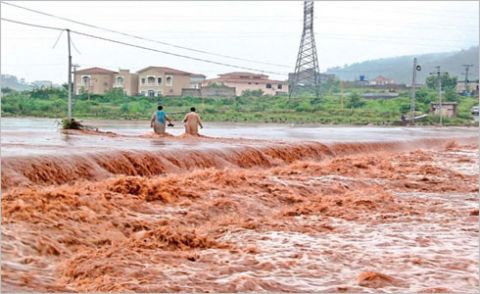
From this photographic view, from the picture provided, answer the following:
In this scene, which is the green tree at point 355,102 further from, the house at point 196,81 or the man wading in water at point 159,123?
the man wading in water at point 159,123

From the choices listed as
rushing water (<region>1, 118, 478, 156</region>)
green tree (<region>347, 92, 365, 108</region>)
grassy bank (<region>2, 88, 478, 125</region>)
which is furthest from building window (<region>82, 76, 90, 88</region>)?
green tree (<region>347, 92, 365, 108</region>)

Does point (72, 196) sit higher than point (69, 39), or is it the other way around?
point (69, 39)

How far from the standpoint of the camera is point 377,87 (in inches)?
2351

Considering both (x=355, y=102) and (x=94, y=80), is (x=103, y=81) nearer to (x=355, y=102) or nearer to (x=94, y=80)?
(x=94, y=80)

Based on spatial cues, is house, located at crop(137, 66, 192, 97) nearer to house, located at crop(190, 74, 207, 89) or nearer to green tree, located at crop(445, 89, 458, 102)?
house, located at crop(190, 74, 207, 89)

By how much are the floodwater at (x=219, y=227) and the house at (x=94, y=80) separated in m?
29.1

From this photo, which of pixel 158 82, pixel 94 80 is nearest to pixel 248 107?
pixel 158 82

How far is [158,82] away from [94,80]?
154 inches

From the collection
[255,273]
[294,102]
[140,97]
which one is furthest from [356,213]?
[294,102]

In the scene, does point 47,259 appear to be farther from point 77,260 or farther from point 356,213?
point 356,213

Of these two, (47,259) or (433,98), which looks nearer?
(47,259)

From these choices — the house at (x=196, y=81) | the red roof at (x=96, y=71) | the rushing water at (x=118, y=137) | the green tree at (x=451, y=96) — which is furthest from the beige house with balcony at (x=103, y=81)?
the green tree at (x=451, y=96)

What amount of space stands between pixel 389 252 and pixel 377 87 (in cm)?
5410

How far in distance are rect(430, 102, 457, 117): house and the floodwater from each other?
109 ft
